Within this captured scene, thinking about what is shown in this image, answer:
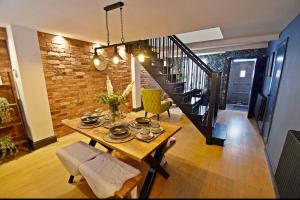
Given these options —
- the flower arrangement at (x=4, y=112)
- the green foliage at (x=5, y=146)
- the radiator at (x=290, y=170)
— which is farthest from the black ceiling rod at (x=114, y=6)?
the green foliage at (x=5, y=146)

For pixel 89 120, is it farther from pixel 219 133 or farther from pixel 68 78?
pixel 219 133

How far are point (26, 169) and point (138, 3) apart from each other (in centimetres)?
287

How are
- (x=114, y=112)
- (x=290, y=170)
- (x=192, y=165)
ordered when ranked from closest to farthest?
(x=290, y=170), (x=114, y=112), (x=192, y=165)

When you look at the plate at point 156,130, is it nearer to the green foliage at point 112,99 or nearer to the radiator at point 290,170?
the green foliage at point 112,99

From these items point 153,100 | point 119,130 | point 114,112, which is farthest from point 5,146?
point 153,100

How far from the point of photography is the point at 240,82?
6215 mm

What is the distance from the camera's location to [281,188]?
5.00ft

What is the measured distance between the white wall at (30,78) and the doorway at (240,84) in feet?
20.4

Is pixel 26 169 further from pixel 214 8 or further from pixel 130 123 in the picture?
pixel 214 8

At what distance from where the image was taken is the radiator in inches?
50.8

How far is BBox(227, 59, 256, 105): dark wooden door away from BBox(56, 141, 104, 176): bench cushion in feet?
21.0

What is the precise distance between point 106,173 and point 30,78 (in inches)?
96.9

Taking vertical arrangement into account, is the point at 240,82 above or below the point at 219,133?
above

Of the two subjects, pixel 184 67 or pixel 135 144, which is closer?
pixel 135 144
